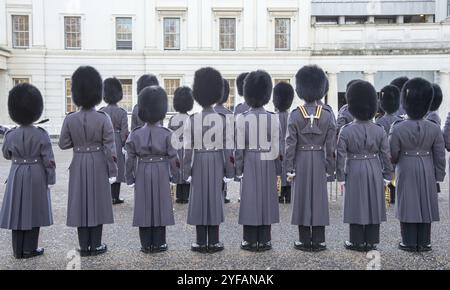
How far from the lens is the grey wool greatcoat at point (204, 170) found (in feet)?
19.2

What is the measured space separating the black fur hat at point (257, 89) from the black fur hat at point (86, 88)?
5.71 feet

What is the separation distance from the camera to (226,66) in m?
27.2

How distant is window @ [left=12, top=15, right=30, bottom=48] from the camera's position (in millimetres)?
26844

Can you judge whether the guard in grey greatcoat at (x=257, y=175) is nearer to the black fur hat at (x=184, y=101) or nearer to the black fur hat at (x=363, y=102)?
the black fur hat at (x=363, y=102)

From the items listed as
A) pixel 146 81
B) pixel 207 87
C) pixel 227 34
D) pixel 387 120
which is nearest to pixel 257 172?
pixel 207 87

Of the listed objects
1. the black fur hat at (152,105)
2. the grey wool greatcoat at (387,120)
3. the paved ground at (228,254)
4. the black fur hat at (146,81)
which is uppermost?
the black fur hat at (146,81)

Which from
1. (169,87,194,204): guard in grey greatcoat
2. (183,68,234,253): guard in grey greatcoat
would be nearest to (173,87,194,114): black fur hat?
(169,87,194,204): guard in grey greatcoat

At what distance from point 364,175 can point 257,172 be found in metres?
1.20

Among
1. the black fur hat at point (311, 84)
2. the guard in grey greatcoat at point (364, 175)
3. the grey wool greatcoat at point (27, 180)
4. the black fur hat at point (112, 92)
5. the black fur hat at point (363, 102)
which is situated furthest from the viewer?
the black fur hat at point (112, 92)

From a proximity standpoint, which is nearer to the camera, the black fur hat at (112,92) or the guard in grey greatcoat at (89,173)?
the guard in grey greatcoat at (89,173)

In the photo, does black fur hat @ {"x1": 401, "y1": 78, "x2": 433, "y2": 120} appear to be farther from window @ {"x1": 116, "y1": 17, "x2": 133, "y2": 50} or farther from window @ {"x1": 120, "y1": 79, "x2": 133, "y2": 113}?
window @ {"x1": 116, "y1": 17, "x2": 133, "y2": 50}

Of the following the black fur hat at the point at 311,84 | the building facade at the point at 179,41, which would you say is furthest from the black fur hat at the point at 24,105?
the building facade at the point at 179,41

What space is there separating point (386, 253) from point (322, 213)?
835mm

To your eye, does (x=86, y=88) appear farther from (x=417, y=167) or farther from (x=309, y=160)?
(x=417, y=167)
